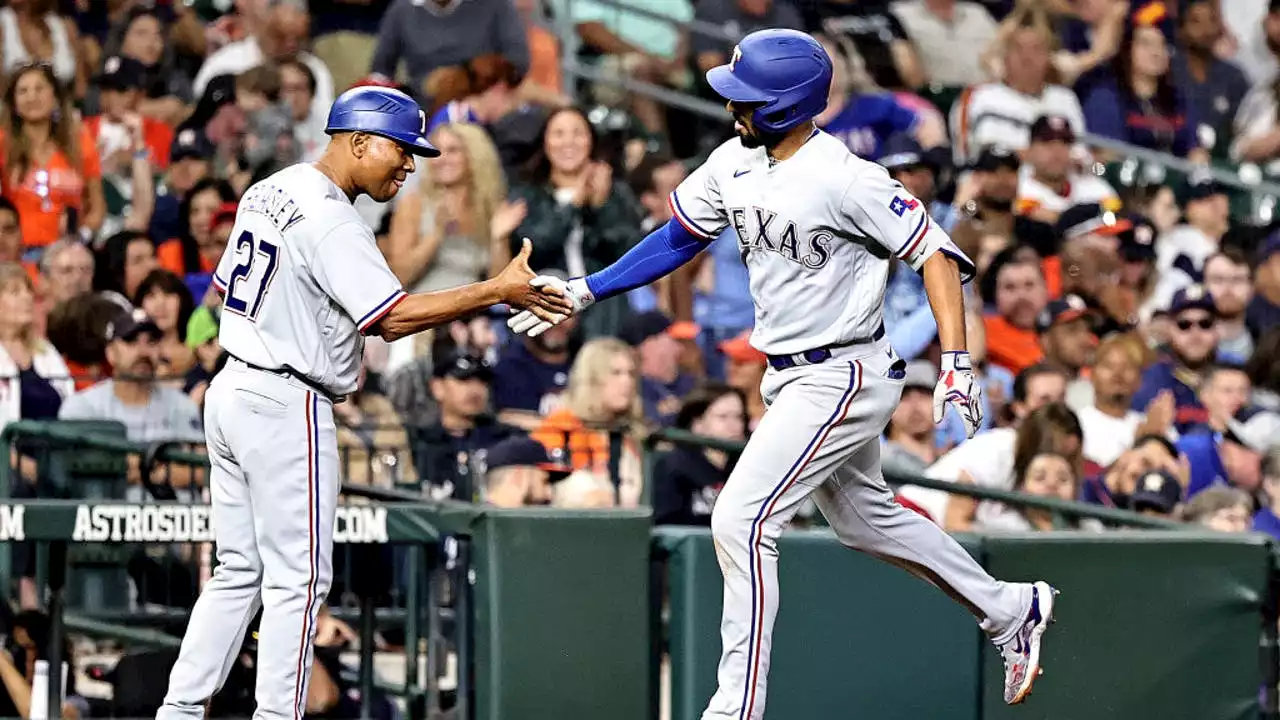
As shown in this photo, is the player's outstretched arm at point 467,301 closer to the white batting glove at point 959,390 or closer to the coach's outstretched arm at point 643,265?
the coach's outstretched arm at point 643,265

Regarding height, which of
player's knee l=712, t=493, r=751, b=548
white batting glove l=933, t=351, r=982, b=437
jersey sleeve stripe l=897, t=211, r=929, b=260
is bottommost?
player's knee l=712, t=493, r=751, b=548

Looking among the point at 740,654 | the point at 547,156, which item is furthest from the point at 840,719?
the point at 547,156

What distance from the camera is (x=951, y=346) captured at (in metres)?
6.18

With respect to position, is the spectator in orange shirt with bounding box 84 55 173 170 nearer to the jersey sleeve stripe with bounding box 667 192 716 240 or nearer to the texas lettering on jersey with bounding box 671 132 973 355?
the jersey sleeve stripe with bounding box 667 192 716 240

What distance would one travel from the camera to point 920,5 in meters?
14.8

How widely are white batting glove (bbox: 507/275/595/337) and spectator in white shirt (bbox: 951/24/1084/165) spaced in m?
7.13

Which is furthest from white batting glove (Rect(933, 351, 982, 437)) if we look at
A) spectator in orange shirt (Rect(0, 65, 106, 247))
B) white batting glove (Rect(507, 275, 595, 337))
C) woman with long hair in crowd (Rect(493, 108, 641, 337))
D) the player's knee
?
spectator in orange shirt (Rect(0, 65, 106, 247))

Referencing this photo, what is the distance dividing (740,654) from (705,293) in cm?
589

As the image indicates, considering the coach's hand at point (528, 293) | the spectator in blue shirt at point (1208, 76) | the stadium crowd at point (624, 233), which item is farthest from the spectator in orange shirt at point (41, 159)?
the spectator in blue shirt at point (1208, 76)

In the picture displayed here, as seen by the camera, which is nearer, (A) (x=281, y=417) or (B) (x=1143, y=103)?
(A) (x=281, y=417)

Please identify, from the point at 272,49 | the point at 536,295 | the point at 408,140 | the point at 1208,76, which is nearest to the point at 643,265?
the point at 536,295

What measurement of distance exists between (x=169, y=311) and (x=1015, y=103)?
5815 mm

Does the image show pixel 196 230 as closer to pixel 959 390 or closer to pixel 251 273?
pixel 251 273

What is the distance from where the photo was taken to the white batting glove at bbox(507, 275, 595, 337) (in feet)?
21.6
